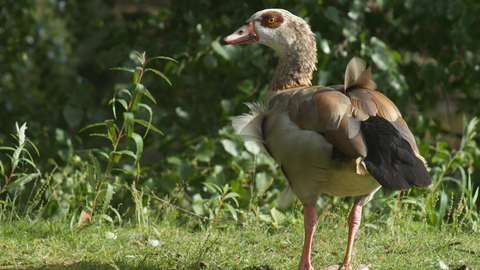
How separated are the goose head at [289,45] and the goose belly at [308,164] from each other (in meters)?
0.65

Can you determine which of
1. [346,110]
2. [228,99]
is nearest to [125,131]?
[346,110]

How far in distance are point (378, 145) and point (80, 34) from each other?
5.41 m

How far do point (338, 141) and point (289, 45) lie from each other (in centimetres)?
130

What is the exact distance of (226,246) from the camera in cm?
309

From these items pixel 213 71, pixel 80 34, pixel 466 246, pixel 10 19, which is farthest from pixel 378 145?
pixel 10 19

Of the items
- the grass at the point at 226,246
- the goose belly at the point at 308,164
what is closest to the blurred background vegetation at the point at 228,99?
the grass at the point at 226,246

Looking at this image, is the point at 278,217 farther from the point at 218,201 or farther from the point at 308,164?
the point at 308,164

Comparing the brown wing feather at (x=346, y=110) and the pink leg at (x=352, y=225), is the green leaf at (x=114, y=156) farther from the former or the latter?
the pink leg at (x=352, y=225)

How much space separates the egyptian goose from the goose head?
1.13 feet

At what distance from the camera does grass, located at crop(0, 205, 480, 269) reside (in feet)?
9.00

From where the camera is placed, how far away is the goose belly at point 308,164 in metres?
2.55

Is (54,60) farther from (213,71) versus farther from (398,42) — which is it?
(398,42)

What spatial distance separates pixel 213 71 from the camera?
4707mm

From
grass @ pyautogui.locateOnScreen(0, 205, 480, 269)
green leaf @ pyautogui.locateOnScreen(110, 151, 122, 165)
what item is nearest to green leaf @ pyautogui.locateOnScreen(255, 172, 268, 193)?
grass @ pyautogui.locateOnScreen(0, 205, 480, 269)
